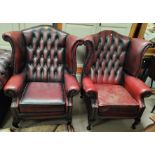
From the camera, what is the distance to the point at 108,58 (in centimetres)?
218

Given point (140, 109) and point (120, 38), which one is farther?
point (120, 38)

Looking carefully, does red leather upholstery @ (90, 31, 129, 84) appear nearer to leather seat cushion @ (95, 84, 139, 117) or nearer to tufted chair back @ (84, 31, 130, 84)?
tufted chair back @ (84, 31, 130, 84)

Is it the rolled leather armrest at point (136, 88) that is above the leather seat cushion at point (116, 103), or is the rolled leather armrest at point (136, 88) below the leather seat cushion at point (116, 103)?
above

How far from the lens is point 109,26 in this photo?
86.7 inches

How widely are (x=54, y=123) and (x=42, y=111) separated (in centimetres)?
36

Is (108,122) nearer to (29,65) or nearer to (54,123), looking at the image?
(54,123)

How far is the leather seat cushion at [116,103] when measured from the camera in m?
1.73

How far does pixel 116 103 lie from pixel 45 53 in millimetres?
1092

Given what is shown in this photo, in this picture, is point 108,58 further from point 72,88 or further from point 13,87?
point 13,87

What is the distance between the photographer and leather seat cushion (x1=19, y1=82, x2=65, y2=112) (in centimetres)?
161

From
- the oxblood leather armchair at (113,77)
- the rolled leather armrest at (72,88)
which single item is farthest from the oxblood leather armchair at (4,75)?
the oxblood leather armchair at (113,77)

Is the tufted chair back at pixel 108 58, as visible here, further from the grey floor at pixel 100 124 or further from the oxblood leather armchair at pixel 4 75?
the oxblood leather armchair at pixel 4 75

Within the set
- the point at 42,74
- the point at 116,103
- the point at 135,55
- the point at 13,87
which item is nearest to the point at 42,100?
the point at 13,87
